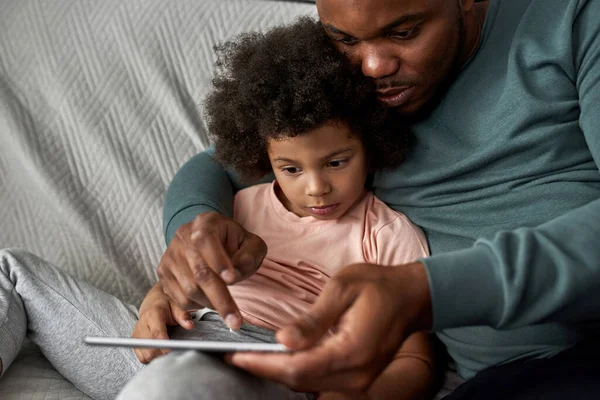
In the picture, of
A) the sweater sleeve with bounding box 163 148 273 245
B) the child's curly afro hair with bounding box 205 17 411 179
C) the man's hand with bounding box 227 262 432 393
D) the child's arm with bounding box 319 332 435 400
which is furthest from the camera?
the sweater sleeve with bounding box 163 148 273 245

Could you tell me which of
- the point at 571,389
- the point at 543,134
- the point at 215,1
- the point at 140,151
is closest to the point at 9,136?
the point at 140,151

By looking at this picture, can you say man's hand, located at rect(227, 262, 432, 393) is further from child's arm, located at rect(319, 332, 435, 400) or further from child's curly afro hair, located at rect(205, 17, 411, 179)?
child's curly afro hair, located at rect(205, 17, 411, 179)

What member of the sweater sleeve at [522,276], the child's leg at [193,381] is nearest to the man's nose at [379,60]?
the sweater sleeve at [522,276]

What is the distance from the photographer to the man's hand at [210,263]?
0.87 metres

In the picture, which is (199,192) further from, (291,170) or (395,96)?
(395,96)

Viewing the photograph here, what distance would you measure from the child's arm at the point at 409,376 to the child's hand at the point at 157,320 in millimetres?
243

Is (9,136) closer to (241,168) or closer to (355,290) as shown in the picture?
(241,168)

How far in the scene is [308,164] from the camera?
3.66ft

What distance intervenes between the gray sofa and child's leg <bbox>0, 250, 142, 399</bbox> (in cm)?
18

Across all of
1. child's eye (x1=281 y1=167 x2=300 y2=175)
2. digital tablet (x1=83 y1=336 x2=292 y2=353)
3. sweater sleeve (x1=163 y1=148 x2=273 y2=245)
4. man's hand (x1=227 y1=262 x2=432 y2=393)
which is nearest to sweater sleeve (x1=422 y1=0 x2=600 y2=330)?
man's hand (x1=227 y1=262 x2=432 y2=393)

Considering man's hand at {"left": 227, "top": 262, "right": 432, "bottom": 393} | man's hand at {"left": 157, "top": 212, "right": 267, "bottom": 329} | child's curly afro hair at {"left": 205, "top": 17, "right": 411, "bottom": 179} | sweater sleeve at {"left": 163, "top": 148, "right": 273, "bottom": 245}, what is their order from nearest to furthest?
man's hand at {"left": 227, "top": 262, "right": 432, "bottom": 393} → man's hand at {"left": 157, "top": 212, "right": 267, "bottom": 329} → child's curly afro hair at {"left": 205, "top": 17, "right": 411, "bottom": 179} → sweater sleeve at {"left": 163, "top": 148, "right": 273, "bottom": 245}

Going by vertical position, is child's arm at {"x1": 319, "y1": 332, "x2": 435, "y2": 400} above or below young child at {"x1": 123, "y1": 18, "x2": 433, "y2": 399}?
below

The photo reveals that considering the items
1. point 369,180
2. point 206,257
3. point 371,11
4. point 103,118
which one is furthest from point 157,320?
point 103,118

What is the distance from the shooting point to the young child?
110cm
